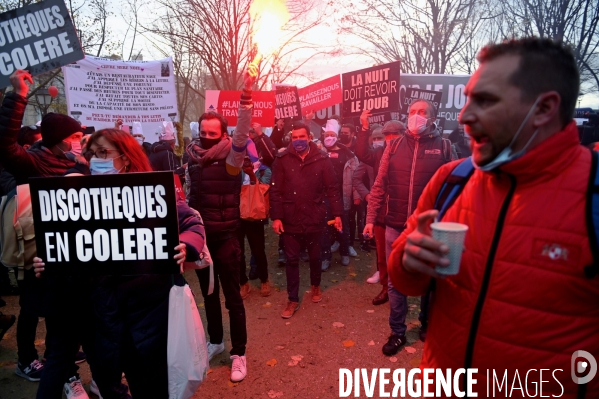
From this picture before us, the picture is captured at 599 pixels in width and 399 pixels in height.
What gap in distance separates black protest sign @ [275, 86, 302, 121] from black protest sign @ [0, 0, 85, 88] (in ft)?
18.3

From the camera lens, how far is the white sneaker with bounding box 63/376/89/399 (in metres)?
3.58

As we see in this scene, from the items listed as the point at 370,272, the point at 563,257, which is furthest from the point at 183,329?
the point at 370,272

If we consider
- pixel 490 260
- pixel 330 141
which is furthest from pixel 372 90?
pixel 490 260

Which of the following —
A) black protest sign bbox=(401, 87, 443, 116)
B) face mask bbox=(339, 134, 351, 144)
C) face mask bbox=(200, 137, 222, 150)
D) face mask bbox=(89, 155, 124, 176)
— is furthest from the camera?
black protest sign bbox=(401, 87, 443, 116)

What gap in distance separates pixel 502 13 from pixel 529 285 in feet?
72.0

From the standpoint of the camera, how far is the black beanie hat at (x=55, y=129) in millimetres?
3523

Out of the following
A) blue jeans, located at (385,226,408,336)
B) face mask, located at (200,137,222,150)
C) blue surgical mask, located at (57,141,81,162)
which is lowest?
blue jeans, located at (385,226,408,336)

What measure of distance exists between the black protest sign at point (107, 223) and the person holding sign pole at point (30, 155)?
1.64 feet

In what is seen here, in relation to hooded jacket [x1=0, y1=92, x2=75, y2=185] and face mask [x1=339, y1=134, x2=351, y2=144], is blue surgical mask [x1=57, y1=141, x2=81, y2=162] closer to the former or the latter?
hooded jacket [x1=0, y1=92, x2=75, y2=185]

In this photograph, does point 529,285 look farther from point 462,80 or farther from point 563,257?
point 462,80

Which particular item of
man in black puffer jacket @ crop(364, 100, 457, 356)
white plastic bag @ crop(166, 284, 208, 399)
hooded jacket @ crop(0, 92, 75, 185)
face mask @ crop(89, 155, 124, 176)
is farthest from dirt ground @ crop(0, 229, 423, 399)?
face mask @ crop(89, 155, 124, 176)

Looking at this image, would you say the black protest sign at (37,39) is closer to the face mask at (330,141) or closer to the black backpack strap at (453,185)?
the black backpack strap at (453,185)

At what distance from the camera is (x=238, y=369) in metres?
3.96

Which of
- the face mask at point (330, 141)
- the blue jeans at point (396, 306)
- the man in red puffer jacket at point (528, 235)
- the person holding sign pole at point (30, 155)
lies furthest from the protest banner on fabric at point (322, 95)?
the man in red puffer jacket at point (528, 235)
